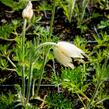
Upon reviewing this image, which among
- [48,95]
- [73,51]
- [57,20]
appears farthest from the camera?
[57,20]

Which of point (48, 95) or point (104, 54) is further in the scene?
point (104, 54)

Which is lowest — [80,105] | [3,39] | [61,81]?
[80,105]

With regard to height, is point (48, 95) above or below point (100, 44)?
below

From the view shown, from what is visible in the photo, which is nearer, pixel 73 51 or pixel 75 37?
pixel 73 51

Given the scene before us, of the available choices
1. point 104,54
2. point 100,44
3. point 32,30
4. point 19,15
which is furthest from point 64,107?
point 19,15

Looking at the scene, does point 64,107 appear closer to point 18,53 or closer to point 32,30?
point 18,53

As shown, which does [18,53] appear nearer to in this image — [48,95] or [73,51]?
[48,95]

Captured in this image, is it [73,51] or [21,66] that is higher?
[73,51]

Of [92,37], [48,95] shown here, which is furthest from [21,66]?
[92,37]

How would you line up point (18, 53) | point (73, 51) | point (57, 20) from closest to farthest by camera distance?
1. point (73, 51)
2. point (18, 53)
3. point (57, 20)
